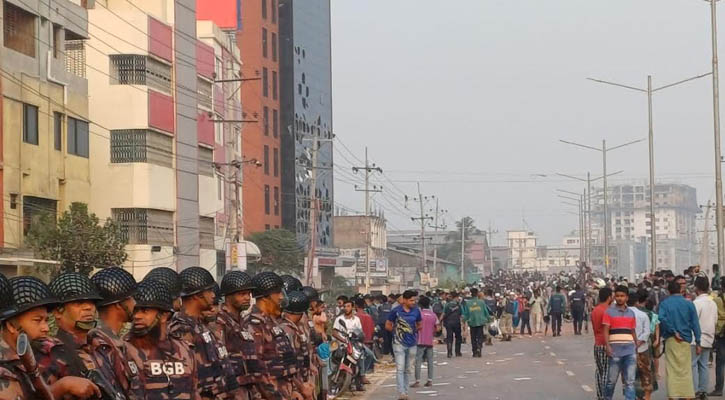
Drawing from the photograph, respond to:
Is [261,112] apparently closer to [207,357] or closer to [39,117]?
[39,117]

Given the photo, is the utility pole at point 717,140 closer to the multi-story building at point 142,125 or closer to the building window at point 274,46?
the multi-story building at point 142,125

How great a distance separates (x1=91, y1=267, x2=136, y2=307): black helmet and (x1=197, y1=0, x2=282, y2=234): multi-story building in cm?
7933

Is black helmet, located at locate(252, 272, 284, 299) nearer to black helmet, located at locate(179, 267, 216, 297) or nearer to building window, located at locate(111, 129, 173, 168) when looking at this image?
black helmet, located at locate(179, 267, 216, 297)

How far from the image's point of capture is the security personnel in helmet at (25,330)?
6.41 metres

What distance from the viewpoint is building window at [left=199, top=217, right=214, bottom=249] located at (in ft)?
198

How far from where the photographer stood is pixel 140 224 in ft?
171

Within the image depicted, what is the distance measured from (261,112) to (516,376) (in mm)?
68378

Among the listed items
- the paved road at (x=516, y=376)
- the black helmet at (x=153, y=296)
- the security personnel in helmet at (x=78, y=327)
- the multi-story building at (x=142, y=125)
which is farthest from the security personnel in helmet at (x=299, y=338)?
the multi-story building at (x=142, y=125)

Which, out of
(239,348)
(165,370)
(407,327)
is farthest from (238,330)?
(407,327)

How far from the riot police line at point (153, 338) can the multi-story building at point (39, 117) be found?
23760 millimetres

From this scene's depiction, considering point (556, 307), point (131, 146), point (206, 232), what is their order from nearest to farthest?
point (556, 307) → point (131, 146) → point (206, 232)

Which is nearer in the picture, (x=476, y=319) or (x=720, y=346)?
(x=720, y=346)

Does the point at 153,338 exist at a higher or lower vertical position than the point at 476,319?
higher

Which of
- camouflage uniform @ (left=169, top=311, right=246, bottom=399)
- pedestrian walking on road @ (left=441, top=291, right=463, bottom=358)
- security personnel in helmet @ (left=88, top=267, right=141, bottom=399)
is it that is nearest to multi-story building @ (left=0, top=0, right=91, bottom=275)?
pedestrian walking on road @ (left=441, top=291, right=463, bottom=358)
